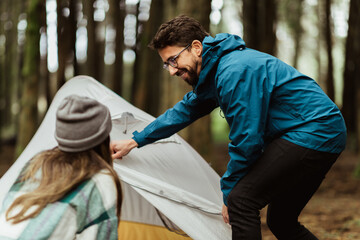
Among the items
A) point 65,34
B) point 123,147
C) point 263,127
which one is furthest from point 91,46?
point 263,127

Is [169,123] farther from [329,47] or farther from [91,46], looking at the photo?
[329,47]

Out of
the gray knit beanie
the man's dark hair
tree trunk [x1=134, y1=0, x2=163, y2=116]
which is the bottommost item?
tree trunk [x1=134, y1=0, x2=163, y2=116]

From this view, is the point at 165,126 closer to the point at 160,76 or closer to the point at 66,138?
the point at 66,138

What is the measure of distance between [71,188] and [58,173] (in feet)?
0.31

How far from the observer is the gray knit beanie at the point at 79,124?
73.7 inches

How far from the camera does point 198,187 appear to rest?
137 inches

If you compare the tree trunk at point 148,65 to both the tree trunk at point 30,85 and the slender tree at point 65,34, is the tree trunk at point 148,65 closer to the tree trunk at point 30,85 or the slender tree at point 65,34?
the slender tree at point 65,34

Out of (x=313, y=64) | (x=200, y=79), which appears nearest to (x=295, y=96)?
(x=200, y=79)

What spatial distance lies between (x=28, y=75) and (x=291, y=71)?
18.3 ft

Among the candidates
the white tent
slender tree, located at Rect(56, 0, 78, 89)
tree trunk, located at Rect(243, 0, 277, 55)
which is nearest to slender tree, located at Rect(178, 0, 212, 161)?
the white tent

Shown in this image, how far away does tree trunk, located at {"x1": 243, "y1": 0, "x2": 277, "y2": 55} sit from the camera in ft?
37.2

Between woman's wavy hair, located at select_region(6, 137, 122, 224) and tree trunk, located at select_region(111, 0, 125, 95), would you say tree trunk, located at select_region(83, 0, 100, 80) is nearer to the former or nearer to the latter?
tree trunk, located at select_region(111, 0, 125, 95)

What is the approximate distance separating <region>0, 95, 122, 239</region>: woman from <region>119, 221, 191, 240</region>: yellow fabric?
230 centimetres

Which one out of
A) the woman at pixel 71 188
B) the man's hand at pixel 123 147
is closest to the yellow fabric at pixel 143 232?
the man's hand at pixel 123 147
